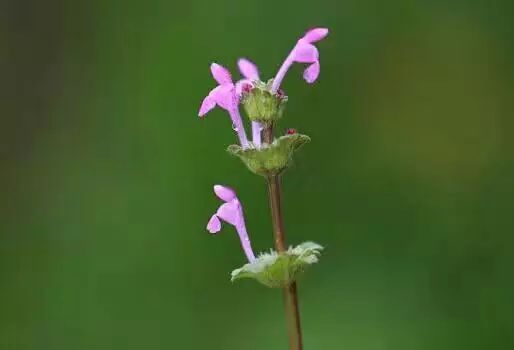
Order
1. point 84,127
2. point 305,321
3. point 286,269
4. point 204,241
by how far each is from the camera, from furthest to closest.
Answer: point 84,127, point 204,241, point 305,321, point 286,269

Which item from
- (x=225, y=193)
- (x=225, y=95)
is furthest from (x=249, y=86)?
(x=225, y=193)

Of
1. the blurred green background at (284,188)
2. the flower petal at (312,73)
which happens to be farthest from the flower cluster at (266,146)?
the blurred green background at (284,188)

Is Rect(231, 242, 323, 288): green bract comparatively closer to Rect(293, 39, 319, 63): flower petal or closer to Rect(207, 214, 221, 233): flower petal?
Rect(207, 214, 221, 233): flower petal

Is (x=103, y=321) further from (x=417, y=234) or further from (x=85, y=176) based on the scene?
(x=417, y=234)

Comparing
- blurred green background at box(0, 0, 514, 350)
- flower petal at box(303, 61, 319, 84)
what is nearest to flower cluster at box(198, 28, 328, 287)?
flower petal at box(303, 61, 319, 84)

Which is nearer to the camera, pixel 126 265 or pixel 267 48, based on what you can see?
pixel 126 265

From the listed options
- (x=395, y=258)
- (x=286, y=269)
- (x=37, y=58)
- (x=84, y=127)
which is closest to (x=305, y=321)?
(x=395, y=258)

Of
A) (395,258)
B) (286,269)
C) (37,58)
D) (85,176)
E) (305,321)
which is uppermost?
(37,58)

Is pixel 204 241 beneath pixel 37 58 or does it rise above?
beneath
